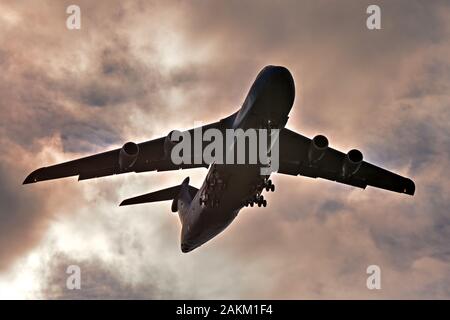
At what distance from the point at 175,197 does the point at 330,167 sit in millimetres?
10682

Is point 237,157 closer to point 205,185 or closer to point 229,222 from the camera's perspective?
point 205,185

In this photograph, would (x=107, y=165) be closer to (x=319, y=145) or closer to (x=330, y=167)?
(x=319, y=145)

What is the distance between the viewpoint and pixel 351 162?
23031mm

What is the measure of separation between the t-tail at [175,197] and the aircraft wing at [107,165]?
19.6ft

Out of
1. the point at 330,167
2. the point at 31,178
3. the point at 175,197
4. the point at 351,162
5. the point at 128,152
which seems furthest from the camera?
the point at 175,197

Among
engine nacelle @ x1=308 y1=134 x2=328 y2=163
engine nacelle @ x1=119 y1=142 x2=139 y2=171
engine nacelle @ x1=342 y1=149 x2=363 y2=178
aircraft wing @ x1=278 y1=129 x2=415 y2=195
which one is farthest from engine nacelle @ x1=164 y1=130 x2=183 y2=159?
engine nacelle @ x1=342 y1=149 x2=363 y2=178

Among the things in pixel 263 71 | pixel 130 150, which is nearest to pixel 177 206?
pixel 130 150

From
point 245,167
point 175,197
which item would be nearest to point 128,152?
point 245,167

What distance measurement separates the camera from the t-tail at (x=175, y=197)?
101 ft

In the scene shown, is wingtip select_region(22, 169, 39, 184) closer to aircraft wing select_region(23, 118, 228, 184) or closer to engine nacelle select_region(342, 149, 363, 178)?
aircraft wing select_region(23, 118, 228, 184)

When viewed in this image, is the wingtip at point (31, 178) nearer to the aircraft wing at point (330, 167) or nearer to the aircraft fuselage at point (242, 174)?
the aircraft fuselage at point (242, 174)

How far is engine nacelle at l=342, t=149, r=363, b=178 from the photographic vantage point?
22.8m

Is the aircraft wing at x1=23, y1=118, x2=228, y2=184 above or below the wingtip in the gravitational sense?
above

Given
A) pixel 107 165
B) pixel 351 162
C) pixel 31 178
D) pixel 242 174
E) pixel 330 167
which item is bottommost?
pixel 242 174
